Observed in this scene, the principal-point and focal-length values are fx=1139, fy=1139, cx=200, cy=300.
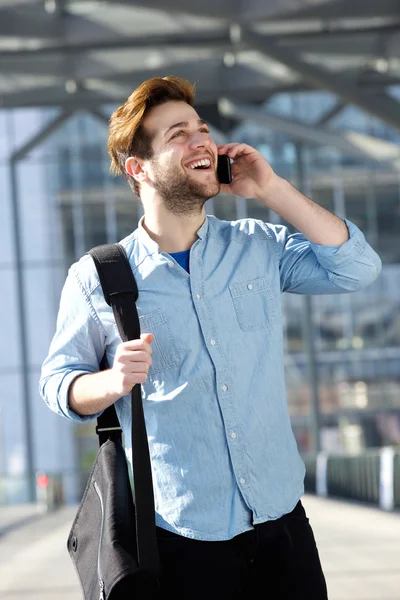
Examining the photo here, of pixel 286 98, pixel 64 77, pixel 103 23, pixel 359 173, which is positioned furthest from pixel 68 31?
pixel 359 173

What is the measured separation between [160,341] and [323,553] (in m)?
6.43

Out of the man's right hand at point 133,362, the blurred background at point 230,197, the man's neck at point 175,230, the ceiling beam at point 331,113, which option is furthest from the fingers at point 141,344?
the ceiling beam at point 331,113

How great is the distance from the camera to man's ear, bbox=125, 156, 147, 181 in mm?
2809

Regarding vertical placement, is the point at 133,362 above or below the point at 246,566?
above

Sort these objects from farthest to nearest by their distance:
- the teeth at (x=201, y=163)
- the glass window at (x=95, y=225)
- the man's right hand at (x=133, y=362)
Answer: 1. the glass window at (x=95, y=225)
2. the teeth at (x=201, y=163)
3. the man's right hand at (x=133, y=362)

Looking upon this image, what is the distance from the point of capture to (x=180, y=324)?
2.60 meters

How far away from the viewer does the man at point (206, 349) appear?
250cm

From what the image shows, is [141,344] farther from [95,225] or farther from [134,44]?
[95,225]

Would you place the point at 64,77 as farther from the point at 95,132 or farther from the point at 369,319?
the point at 369,319

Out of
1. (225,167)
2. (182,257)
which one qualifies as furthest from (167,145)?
(182,257)

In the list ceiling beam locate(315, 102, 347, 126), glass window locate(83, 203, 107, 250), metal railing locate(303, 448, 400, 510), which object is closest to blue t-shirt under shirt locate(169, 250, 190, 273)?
glass window locate(83, 203, 107, 250)

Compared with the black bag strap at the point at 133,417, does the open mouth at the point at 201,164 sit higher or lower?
higher

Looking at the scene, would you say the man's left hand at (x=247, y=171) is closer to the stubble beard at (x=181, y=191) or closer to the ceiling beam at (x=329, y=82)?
the stubble beard at (x=181, y=191)

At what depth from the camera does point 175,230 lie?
2.76 metres
